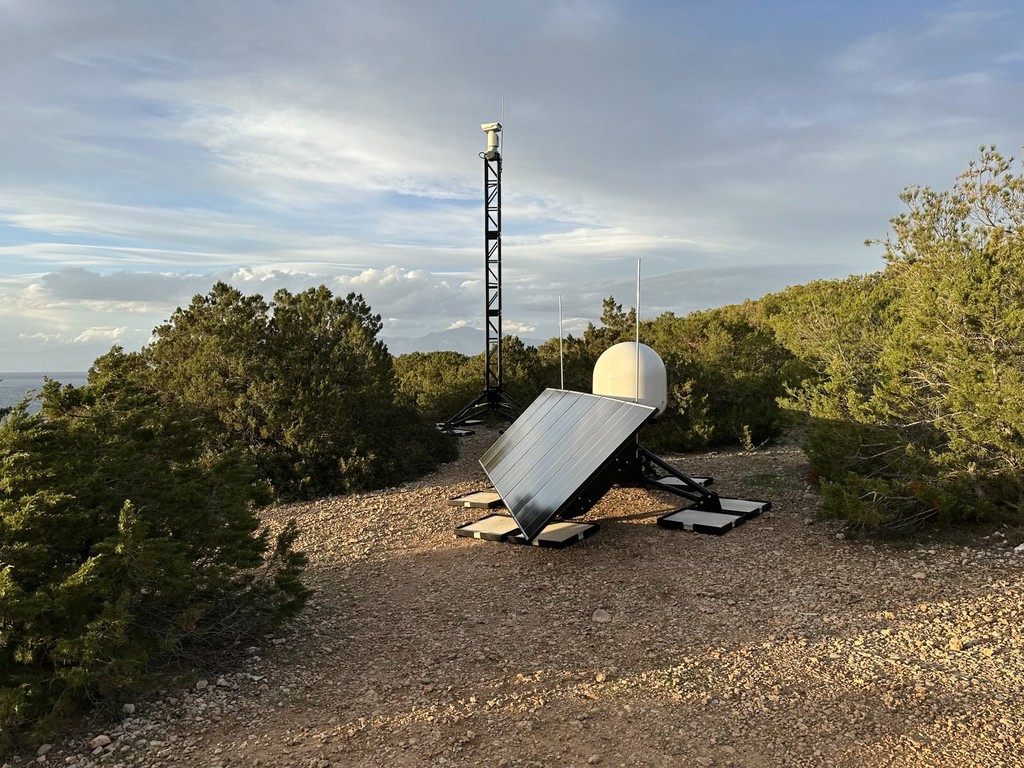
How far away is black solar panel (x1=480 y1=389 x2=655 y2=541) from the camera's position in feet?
24.5

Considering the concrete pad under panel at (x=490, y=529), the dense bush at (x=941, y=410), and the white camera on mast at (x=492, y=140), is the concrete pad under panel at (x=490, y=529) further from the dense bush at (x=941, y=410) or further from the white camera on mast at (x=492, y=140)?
the white camera on mast at (x=492, y=140)

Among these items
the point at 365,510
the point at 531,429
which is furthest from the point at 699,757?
the point at 365,510

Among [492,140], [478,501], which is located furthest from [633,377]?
[492,140]

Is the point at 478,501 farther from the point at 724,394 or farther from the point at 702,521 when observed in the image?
the point at 724,394

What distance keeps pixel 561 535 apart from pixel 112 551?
16.7 feet

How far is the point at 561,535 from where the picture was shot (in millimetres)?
8445

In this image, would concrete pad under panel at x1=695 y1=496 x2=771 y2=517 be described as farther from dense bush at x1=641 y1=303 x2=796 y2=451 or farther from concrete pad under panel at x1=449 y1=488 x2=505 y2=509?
dense bush at x1=641 y1=303 x2=796 y2=451

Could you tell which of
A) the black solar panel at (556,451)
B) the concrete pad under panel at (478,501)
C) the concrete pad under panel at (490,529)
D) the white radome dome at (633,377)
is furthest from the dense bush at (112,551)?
the white radome dome at (633,377)

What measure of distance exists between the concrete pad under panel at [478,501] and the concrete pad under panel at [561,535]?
156 centimetres

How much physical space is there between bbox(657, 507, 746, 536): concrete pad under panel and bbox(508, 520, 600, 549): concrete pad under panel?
102 cm

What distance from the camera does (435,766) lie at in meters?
3.92

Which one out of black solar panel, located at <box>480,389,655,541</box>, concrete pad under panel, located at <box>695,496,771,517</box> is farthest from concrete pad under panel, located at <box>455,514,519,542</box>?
concrete pad under panel, located at <box>695,496,771,517</box>

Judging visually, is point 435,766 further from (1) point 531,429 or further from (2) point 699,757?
(1) point 531,429

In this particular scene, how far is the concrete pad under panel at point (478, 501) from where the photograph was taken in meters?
10.4
